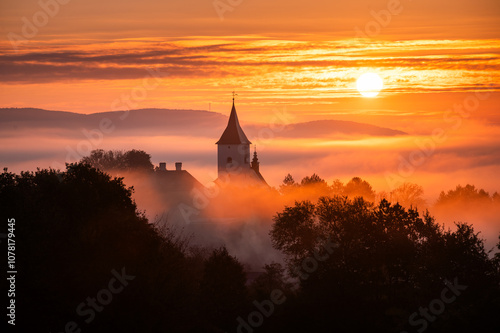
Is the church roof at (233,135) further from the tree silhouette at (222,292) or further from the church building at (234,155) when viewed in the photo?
the tree silhouette at (222,292)

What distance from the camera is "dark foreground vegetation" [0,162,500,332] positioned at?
47.4m

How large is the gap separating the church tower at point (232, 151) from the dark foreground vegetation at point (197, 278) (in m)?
92.1

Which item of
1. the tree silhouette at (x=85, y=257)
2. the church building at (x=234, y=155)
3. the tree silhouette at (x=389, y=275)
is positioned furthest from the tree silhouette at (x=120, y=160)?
the tree silhouette at (x=85, y=257)

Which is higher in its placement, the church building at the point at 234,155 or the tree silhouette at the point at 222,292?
the church building at the point at 234,155

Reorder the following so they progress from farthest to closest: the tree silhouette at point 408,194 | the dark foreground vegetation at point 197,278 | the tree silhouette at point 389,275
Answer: the tree silhouette at point 408,194
the tree silhouette at point 389,275
the dark foreground vegetation at point 197,278

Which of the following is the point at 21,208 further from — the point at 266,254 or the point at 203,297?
the point at 266,254

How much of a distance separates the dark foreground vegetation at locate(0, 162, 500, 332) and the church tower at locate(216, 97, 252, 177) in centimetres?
9215

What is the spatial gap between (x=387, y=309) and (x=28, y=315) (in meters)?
21.4

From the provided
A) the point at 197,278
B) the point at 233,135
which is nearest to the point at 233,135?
the point at 233,135

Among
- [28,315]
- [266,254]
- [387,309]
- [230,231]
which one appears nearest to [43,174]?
[28,315]

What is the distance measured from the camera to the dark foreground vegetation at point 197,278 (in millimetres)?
47375

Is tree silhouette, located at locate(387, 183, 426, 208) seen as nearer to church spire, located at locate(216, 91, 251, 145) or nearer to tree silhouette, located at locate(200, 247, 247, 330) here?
church spire, located at locate(216, 91, 251, 145)

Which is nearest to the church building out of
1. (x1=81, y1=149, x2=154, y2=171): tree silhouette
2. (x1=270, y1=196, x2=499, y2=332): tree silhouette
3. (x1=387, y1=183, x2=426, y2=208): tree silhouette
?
(x1=81, y1=149, x2=154, y2=171): tree silhouette

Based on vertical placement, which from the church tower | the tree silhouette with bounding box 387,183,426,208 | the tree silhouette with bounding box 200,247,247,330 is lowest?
the tree silhouette with bounding box 200,247,247,330
